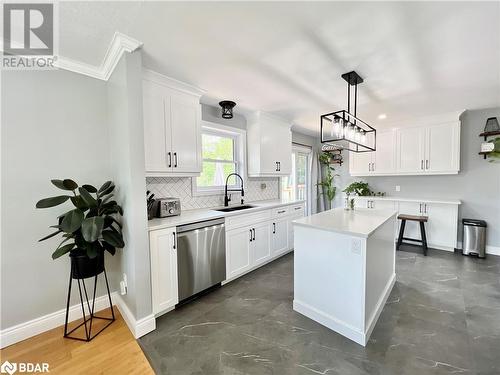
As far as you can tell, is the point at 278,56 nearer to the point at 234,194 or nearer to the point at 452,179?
the point at 234,194

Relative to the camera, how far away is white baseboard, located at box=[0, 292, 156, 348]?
74.0 inches

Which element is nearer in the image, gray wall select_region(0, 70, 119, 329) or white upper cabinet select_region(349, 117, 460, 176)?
gray wall select_region(0, 70, 119, 329)

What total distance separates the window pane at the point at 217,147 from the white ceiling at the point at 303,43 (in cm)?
76

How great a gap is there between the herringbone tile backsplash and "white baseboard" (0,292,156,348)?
130cm

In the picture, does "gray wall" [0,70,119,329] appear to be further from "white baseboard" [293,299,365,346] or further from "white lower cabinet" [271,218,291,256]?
"white lower cabinet" [271,218,291,256]

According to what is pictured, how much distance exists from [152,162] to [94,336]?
1701 millimetres

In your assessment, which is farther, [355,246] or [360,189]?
[360,189]

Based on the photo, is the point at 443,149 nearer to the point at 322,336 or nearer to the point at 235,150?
the point at 235,150

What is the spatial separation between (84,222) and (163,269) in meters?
0.83

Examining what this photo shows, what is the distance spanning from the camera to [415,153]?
171 inches

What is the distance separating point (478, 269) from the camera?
10.7 feet

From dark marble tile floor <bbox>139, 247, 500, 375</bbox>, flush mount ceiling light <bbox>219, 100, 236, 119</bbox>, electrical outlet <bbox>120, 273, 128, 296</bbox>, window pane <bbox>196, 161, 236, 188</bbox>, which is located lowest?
dark marble tile floor <bbox>139, 247, 500, 375</bbox>

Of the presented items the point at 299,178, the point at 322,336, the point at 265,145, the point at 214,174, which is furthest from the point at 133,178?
the point at 299,178

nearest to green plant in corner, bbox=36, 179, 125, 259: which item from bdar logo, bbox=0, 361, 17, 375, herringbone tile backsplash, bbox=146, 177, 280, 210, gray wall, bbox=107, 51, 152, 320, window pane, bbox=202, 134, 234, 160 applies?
gray wall, bbox=107, 51, 152, 320
